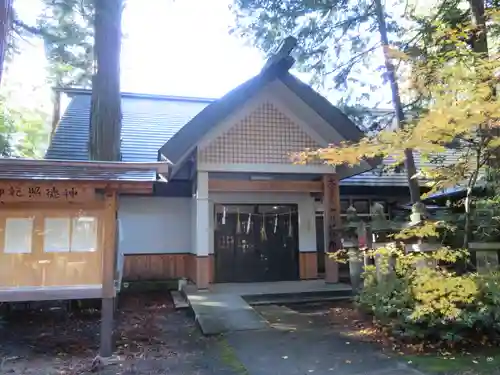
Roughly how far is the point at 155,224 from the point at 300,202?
13.2ft

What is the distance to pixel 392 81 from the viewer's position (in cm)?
880

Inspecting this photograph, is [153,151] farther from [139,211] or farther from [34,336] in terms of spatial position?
[34,336]

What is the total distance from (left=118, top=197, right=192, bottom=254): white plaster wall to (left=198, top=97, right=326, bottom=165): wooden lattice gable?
231cm

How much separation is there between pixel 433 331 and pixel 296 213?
6758 mm

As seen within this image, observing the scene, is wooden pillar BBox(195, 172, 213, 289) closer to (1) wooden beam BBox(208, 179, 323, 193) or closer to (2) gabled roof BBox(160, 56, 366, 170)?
(1) wooden beam BBox(208, 179, 323, 193)

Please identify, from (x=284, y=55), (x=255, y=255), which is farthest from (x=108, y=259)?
(x=255, y=255)

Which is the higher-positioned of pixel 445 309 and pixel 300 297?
pixel 445 309

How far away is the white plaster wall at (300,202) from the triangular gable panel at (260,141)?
5.85ft

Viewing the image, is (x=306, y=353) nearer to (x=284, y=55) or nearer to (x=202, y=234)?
(x=202, y=234)

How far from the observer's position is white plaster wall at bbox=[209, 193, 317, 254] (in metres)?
11.3

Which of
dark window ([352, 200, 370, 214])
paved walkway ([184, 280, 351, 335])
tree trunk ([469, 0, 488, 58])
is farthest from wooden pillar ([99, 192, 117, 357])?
dark window ([352, 200, 370, 214])

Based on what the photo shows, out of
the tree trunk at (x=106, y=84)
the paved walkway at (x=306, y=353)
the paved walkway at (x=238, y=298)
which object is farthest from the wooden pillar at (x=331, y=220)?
the tree trunk at (x=106, y=84)

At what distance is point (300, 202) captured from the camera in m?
11.7

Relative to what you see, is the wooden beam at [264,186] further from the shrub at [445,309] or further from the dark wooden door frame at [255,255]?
the shrub at [445,309]
